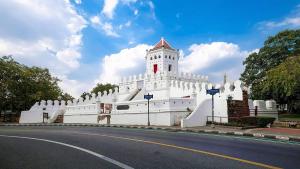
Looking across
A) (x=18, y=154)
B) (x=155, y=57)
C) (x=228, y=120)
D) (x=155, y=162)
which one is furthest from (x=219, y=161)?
(x=155, y=57)

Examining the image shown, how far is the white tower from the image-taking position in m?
58.8

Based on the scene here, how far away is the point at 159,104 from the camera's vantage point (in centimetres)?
2673

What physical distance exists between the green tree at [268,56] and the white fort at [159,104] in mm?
8759

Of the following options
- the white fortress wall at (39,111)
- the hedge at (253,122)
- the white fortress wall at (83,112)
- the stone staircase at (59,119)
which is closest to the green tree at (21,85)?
the white fortress wall at (39,111)

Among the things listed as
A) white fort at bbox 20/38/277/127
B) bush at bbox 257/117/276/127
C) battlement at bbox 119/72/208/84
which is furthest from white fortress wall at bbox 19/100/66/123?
bush at bbox 257/117/276/127

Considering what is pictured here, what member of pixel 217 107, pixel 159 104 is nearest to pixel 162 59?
pixel 159 104

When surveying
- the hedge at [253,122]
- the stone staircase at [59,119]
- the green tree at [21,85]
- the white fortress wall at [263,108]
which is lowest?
the stone staircase at [59,119]

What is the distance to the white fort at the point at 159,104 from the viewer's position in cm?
2580

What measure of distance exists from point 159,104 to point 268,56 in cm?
2252

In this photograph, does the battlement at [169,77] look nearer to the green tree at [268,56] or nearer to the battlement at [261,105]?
the green tree at [268,56]

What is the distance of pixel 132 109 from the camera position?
2945cm

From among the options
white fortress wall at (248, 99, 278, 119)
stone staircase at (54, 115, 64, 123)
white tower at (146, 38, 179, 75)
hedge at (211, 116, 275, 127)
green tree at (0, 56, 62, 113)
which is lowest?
stone staircase at (54, 115, 64, 123)

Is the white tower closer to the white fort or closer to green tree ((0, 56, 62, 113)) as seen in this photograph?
the white fort

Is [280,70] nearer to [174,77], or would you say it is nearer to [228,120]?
[228,120]
